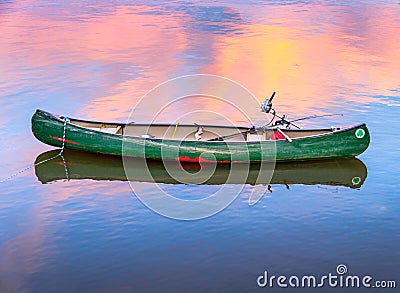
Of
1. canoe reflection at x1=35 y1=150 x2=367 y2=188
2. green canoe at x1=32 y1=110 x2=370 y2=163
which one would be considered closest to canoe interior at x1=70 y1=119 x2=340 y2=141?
green canoe at x1=32 y1=110 x2=370 y2=163

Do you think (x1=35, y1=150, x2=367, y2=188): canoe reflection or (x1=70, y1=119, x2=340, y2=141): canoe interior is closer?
(x1=35, y1=150, x2=367, y2=188): canoe reflection

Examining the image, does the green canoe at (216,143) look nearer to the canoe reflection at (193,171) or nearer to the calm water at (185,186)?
the canoe reflection at (193,171)

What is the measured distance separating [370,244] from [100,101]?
10466 mm

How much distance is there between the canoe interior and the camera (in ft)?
52.7

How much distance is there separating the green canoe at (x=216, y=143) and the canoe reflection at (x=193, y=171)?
0.73ft

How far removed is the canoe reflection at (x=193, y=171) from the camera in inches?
581

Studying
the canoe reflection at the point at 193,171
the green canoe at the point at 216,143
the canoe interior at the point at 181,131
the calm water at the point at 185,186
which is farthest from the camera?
the canoe interior at the point at 181,131

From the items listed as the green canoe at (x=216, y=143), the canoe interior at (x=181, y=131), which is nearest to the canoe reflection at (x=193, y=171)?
the green canoe at (x=216, y=143)

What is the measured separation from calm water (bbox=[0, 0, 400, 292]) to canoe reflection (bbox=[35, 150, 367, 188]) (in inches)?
2.5

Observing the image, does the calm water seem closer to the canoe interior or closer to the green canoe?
the green canoe

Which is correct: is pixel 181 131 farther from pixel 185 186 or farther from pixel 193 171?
pixel 185 186

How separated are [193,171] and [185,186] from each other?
759 millimetres

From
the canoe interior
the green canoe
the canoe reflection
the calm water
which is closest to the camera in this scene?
the calm water

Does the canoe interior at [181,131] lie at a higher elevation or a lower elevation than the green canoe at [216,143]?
higher
